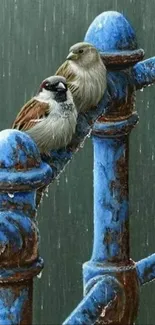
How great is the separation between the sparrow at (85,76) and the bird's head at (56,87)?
0.12 ft

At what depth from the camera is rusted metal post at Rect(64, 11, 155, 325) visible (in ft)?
6.77

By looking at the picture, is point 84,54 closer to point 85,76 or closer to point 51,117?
point 85,76

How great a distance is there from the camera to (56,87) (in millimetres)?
1887

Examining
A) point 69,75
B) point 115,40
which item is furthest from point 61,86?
point 69,75

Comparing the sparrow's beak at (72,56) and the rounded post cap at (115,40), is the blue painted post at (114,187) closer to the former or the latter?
the rounded post cap at (115,40)

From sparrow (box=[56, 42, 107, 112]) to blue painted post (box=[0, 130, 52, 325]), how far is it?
0.36m

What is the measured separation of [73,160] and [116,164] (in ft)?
8.11

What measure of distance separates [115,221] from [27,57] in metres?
2.60

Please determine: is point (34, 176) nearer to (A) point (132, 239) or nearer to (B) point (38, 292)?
(A) point (132, 239)

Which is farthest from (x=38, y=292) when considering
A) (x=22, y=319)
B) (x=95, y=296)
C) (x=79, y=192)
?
(x=22, y=319)

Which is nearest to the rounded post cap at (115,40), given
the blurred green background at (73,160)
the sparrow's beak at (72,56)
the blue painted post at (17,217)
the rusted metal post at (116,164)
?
the rusted metal post at (116,164)

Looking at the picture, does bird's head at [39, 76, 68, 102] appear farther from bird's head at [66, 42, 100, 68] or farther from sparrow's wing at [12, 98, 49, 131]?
bird's head at [66, 42, 100, 68]

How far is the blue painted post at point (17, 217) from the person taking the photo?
1.48 m

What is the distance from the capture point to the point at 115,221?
86.0 inches
